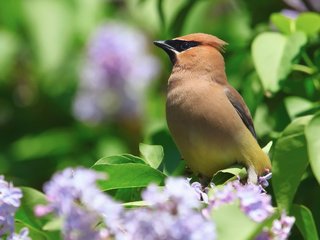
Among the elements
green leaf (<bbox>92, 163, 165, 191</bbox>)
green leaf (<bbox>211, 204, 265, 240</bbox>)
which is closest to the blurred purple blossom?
green leaf (<bbox>92, 163, 165, 191</bbox>)

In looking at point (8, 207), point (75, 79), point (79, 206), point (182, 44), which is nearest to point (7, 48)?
point (75, 79)

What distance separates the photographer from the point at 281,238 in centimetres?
227

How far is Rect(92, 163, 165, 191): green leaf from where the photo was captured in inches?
112

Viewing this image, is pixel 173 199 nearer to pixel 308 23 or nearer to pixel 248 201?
pixel 248 201

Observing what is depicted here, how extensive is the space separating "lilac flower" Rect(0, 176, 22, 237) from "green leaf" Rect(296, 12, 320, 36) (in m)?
1.91

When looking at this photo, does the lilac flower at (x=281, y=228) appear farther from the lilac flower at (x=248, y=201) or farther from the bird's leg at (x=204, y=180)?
the bird's leg at (x=204, y=180)

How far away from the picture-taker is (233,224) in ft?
7.11

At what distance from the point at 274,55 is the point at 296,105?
238 mm

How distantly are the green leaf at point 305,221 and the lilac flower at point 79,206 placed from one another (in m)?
0.88

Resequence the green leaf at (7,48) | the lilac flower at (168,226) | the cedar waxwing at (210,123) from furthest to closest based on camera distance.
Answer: the green leaf at (7,48) < the cedar waxwing at (210,123) < the lilac flower at (168,226)

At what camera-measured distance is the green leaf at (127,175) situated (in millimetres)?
2855

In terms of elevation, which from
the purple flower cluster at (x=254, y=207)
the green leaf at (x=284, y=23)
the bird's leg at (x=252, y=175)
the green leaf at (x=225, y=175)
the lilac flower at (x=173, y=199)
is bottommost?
the bird's leg at (x=252, y=175)

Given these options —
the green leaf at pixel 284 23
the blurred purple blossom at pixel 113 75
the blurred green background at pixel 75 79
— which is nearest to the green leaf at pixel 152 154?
the green leaf at pixel 284 23

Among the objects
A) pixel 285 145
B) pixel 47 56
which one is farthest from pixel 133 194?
pixel 47 56
